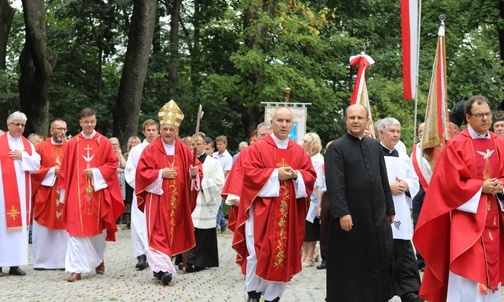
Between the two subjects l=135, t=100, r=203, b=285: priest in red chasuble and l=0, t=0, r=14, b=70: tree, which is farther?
l=0, t=0, r=14, b=70: tree

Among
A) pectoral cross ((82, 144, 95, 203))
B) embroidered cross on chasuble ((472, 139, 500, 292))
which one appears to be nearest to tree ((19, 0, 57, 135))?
pectoral cross ((82, 144, 95, 203))

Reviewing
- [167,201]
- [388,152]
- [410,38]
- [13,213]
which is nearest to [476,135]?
[388,152]

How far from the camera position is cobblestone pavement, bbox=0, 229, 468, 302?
35.1 feet

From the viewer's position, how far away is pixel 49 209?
13.7 meters

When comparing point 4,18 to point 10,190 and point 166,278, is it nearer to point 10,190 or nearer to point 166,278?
point 10,190

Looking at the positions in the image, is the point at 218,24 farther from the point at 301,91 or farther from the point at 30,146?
the point at 30,146

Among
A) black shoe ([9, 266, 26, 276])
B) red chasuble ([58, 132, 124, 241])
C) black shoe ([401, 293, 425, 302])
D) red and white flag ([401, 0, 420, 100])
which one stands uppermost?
red and white flag ([401, 0, 420, 100])

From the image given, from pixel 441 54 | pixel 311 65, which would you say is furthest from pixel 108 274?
pixel 311 65

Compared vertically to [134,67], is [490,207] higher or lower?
lower

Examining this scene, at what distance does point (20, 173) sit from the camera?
13258 millimetres

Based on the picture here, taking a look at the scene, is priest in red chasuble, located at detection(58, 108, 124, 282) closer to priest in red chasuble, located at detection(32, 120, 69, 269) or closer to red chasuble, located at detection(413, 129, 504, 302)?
priest in red chasuble, located at detection(32, 120, 69, 269)

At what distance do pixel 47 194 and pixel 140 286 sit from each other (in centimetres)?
285

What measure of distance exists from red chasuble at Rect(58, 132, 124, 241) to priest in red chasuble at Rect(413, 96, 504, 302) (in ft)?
18.5

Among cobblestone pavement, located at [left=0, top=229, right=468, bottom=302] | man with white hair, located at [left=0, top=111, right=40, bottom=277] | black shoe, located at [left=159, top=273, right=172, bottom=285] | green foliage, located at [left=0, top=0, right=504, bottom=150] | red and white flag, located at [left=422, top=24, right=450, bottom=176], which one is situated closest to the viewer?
red and white flag, located at [left=422, top=24, right=450, bottom=176]
